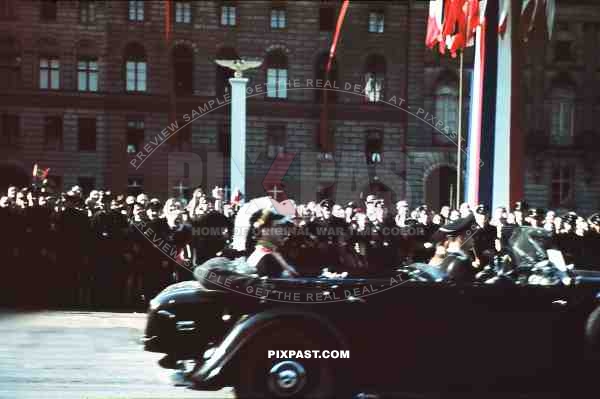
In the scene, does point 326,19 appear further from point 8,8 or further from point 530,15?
point 530,15

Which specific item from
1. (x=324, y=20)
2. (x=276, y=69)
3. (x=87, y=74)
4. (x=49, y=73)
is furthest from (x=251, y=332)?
(x=49, y=73)

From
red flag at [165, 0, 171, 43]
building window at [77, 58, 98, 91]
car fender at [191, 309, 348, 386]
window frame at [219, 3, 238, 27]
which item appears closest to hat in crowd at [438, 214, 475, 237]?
car fender at [191, 309, 348, 386]

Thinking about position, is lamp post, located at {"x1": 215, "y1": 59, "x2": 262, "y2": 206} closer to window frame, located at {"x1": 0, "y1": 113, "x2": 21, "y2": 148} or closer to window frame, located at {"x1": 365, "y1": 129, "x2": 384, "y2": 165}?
window frame, located at {"x1": 365, "y1": 129, "x2": 384, "y2": 165}

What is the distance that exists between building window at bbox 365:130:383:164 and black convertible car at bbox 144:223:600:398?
32.5m

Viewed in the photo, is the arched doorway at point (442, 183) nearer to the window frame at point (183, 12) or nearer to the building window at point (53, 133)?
the window frame at point (183, 12)

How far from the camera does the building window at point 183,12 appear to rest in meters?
37.1

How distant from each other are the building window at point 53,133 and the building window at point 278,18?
12.6m

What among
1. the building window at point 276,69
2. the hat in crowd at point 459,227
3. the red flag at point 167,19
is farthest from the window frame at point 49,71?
the hat in crowd at point 459,227

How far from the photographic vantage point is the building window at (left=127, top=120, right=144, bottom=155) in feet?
122

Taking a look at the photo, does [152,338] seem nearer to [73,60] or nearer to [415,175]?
[415,175]

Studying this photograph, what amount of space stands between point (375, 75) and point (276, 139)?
6.51 metres

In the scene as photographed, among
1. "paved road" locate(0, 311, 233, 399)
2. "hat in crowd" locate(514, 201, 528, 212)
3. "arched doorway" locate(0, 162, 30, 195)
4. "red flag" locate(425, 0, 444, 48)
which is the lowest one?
"paved road" locate(0, 311, 233, 399)

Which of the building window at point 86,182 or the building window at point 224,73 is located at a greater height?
the building window at point 224,73

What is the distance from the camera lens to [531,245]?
585 centimetres
